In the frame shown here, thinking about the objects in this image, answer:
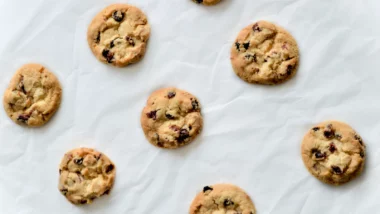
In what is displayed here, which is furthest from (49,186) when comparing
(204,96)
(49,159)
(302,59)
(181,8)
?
(302,59)

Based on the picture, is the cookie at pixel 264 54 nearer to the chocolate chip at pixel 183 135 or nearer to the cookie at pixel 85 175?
the chocolate chip at pixel 183 135

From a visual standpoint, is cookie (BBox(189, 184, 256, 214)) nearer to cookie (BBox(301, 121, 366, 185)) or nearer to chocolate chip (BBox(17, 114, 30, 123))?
cookie (BBox(301, 121, 366, 185))

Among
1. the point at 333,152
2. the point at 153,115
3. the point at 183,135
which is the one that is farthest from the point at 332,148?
the point at 153,115

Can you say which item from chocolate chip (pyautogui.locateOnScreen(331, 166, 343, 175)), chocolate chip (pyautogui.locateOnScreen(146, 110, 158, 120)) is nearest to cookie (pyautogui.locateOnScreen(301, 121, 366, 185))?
chocolate chip (pyautogui.locateOnScreen(331, 166, 343, 175))

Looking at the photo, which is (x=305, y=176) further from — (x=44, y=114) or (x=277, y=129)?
(x=44, y=114)

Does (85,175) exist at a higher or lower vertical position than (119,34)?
lower

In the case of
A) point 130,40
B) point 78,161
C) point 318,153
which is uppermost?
point 130,40

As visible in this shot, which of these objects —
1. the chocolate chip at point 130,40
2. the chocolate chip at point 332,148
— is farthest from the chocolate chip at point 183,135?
the chocolate chip at point 332,148

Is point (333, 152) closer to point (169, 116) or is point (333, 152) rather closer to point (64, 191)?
point (169, 116)
